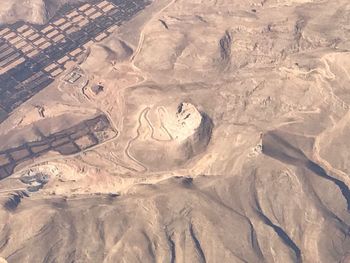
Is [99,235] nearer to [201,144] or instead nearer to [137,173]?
[137,173]

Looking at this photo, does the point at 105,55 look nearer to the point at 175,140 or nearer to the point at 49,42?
the point at 49,42

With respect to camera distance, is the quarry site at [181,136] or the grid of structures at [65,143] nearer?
the quarry site at [181,136]

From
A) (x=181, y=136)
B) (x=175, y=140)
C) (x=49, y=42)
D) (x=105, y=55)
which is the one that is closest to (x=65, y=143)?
(x=105, y=55)

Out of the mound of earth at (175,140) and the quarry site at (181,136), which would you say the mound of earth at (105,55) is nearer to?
the quarry site at (181,136)

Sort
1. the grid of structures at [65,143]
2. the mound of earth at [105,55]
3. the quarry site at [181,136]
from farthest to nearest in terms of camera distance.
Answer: the mound of earth at [105,55], the grid of structures at [65,143], the quarry site at [181,136]

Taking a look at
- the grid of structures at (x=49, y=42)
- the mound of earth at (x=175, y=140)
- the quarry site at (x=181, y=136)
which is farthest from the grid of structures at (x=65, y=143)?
the grid of structures at (x=49, y=42)
